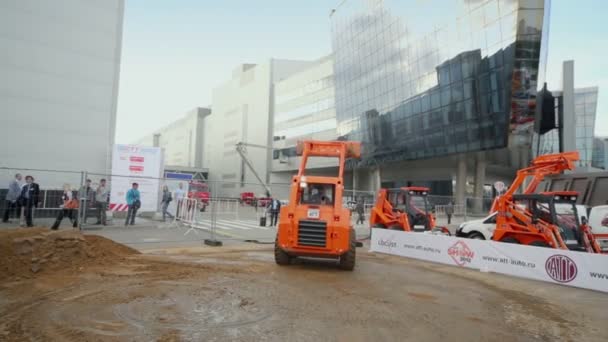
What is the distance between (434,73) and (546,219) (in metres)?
28.3

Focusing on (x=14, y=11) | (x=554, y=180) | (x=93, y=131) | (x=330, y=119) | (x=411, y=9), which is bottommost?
(x=554, y=180)

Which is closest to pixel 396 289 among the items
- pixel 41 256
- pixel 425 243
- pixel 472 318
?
pixel 472 318

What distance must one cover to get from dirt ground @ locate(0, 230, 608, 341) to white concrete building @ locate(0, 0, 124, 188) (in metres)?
9.38

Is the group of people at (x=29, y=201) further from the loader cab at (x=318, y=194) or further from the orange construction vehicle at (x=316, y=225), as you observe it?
the loader cab at (x=318, y=194)

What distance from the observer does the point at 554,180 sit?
55.9ft

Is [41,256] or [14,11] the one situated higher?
[14,11]

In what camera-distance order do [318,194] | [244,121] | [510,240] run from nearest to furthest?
[318,194], [510,240], [244,121]

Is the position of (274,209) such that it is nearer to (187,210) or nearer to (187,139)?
(187,210)

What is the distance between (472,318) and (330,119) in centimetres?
4938

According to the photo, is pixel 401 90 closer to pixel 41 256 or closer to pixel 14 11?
pixel 14 11

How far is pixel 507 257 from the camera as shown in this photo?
9633 millimetres

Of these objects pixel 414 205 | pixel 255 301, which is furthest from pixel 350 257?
pixel 414 205

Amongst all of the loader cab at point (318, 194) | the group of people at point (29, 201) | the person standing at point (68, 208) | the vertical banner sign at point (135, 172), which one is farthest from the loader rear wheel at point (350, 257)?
the vertical banner sign at point (135, 172)

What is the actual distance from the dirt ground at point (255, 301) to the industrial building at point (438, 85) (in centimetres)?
2584
